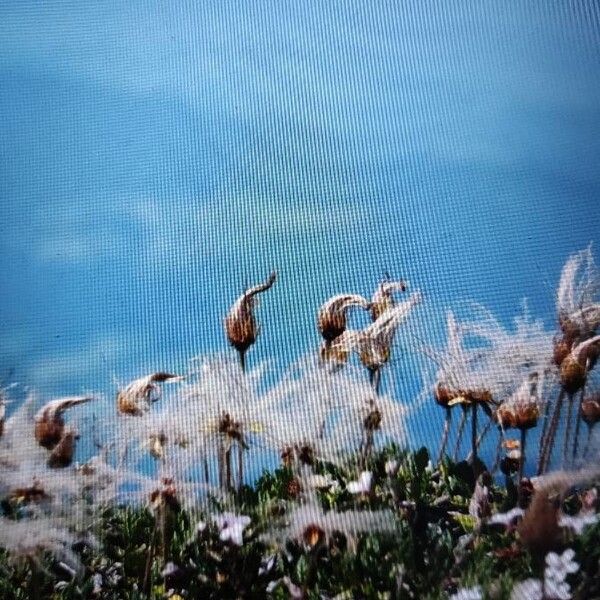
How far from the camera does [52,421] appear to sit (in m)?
1.21

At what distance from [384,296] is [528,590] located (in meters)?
0.52

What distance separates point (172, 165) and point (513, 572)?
39.5 inches

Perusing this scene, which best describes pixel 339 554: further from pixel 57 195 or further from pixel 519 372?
pixel 57 195

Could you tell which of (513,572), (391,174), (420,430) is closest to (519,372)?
(420,430)

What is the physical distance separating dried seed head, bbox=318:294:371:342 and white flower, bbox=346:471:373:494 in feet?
0.77

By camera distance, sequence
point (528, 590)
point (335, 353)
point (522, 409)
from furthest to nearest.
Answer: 1. point (335, 353)
2. point (522, 409)
3. point (528, 590)

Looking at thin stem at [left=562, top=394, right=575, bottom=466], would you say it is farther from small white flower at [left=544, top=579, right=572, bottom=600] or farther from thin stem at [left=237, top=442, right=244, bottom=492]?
thin stem at [left=237, top=442, right=244, bottom=492]

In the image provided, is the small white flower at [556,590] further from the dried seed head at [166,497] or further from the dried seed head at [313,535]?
the dried seed head at [166,497]

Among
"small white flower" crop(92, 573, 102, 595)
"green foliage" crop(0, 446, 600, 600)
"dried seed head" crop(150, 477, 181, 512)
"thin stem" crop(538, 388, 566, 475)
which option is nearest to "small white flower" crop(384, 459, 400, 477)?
"green foliage" crop(0, 446, 600, 600)

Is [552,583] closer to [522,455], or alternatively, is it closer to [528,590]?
[528,590]

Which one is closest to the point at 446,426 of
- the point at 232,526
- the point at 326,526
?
the point at 326,526

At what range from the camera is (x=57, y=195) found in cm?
149

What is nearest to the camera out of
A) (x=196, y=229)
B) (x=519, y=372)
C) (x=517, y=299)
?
(x=519, y=372)

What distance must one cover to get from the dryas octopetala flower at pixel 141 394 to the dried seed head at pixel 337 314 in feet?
0.88
